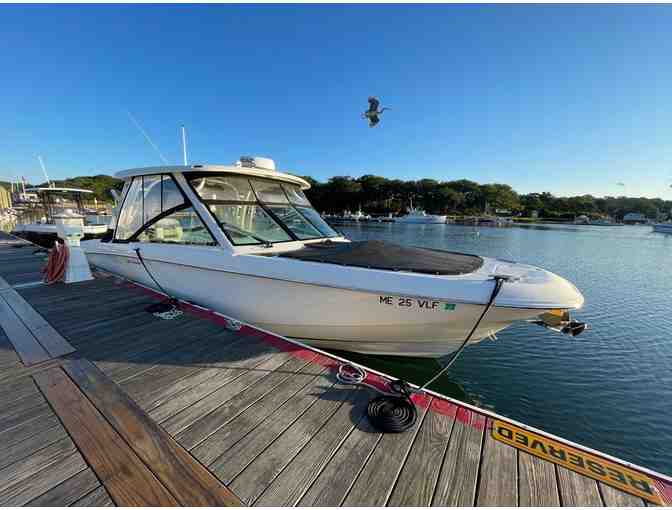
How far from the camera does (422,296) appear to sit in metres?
2.71

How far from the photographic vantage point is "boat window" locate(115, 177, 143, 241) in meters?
4.75

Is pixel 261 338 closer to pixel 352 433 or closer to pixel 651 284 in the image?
pixel 352 433

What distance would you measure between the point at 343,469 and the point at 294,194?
4.13 metres

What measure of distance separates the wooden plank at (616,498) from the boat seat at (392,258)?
169 cm

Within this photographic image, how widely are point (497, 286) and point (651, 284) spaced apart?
40.7 ft

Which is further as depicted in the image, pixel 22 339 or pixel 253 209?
pixel 253 209

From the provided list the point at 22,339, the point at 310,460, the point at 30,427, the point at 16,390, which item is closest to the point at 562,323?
the point at 310,460

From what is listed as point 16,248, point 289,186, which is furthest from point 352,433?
point 16,248

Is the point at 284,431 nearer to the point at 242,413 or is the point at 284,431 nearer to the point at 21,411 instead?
the point at 242,413

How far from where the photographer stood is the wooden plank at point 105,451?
4.86 ft

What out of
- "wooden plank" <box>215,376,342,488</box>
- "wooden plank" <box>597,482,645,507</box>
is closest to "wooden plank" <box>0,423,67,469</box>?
"wooden plank" <box>215,376,342,488</box>

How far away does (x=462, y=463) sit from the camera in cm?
172

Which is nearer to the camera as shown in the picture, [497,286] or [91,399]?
[91,399]

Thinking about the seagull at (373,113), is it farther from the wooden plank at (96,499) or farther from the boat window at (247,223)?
the wooden plank at (96,499)
